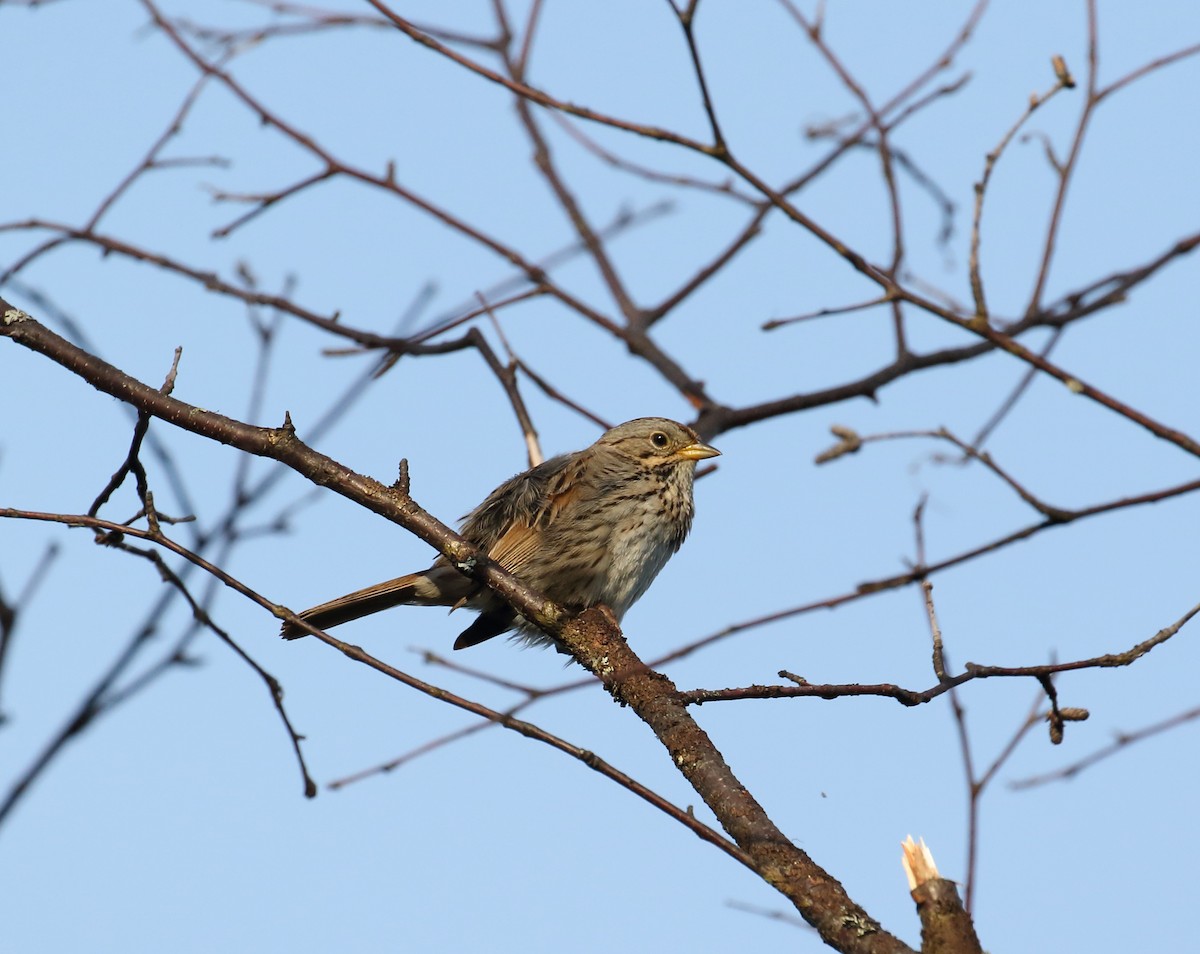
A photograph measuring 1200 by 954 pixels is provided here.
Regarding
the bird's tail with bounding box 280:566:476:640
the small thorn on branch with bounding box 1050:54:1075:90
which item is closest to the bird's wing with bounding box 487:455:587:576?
the bird's tail with bounding box 280:566:476:640

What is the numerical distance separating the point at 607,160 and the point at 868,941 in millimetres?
3816

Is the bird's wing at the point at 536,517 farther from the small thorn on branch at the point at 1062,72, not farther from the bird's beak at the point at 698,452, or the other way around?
the small thorn on branch at the point at 1062,72

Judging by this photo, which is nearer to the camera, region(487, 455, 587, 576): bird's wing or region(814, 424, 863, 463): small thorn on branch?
region(814, 424, 863, 463): small thorn on branch

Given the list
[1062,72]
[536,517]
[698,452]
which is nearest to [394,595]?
[536,517]

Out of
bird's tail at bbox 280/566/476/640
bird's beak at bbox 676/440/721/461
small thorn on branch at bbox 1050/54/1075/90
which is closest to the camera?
small thorn on branch at bbox 1050/54/1075/90

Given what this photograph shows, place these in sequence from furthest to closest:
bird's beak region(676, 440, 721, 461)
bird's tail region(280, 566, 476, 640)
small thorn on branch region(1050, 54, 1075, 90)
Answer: bird's beak region(676, 440, 721, 461), bird's tail region(280, 566, 476, 640), small thorn on branch region(1050, 54, 1075, 90)

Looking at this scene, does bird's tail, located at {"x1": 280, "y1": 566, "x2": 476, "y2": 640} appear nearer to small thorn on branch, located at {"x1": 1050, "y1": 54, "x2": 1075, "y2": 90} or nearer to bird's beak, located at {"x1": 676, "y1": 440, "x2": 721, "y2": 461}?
bird's beak, located at {"x1": 676, "y1": 440, "x2": 721, "y2": 461}

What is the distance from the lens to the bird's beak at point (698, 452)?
574cm

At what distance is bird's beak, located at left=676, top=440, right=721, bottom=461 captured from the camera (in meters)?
5.74

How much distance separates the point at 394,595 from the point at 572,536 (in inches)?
29.3

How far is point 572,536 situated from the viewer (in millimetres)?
5223

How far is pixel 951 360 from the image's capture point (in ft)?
17.7

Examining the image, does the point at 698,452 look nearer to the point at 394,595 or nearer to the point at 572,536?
the point at 572,536

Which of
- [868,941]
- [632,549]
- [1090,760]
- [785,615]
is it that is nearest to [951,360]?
[632,549]
